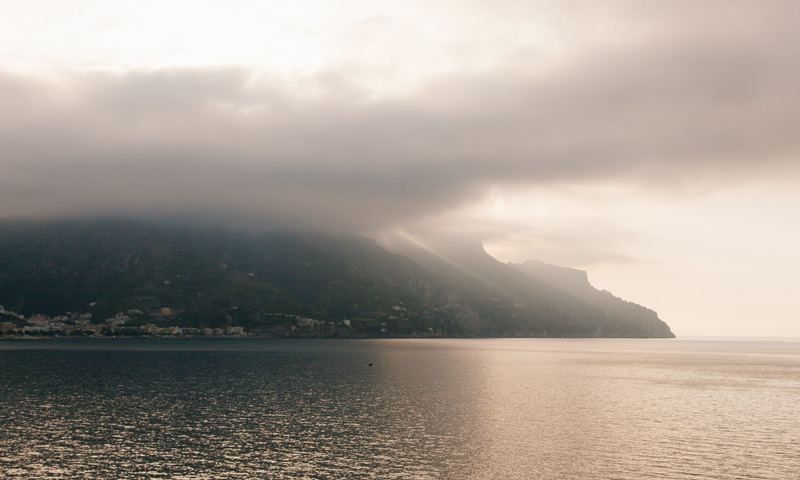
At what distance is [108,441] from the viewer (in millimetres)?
85062

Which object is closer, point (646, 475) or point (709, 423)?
point (646, 475)

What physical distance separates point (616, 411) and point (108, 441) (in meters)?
97.1

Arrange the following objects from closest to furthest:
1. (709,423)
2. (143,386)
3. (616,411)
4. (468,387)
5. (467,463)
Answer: (467,463) → (709,423) → (616,411) → (143,386) → (468,387)

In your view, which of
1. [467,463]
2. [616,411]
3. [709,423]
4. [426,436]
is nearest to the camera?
[467,463]

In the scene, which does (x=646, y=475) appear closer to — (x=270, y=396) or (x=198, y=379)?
(x=270, y=396)

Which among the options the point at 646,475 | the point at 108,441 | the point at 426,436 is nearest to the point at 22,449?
the point at 108,441

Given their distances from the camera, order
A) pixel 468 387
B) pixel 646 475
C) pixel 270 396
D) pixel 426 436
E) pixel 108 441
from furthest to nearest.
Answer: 1. pixel 468 387
2. pixel 270 396
3. pixel 426 436
4. pixel 108 441
5. pixel 646 475

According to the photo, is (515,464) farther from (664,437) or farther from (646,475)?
(664,437)

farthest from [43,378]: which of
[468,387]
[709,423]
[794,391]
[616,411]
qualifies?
[794,391]

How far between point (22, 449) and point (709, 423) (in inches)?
4497

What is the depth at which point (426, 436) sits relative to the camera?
92375mm

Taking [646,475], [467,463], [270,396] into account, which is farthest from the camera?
[270,396]

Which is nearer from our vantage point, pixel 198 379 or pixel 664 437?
pixel 664 437

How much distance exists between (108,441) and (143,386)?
6986 centimetres
